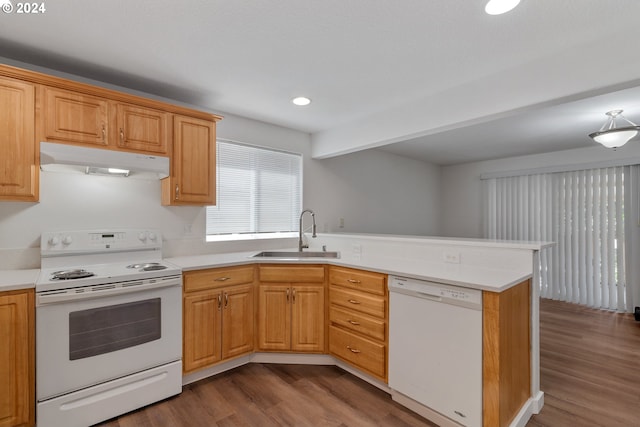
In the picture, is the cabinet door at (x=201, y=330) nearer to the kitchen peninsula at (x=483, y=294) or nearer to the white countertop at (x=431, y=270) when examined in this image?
the kitchen peninsula at (x=483, y=294)

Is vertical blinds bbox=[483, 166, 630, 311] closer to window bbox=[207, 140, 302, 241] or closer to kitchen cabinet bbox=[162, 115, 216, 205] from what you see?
window bbox=[207, 140, 302, 241]

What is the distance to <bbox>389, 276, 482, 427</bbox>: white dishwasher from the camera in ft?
5.81

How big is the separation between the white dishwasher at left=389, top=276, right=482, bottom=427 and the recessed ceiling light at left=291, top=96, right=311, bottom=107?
5.88ft

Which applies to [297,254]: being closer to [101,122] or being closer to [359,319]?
[359,319]

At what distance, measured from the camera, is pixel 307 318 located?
2.72 m

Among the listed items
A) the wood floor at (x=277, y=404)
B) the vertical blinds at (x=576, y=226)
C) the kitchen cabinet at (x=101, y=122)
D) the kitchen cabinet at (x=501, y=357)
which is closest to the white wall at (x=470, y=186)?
the vertical blinds at (x=576, y=226)

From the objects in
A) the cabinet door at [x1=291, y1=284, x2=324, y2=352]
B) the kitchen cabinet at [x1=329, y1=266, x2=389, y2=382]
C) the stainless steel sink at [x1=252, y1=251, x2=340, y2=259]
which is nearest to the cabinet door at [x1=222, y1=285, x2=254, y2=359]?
the cabinet door at [x1=291, y1=284, x2=324, y2=352]

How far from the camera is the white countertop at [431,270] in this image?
1.81 metres

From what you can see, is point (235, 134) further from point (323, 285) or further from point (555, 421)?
point (555, 421)

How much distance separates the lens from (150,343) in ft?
7.08

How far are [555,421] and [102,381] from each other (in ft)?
9.53

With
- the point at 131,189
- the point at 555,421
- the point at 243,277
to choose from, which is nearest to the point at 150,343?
the point at 243,277

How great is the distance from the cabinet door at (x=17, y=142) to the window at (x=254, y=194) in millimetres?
1393

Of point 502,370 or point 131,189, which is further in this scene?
point 131,189
